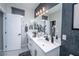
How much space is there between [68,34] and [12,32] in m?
1.17

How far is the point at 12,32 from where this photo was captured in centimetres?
212

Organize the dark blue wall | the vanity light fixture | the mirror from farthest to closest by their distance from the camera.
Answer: the vanity light fixture < the mirror < the dark blue wall

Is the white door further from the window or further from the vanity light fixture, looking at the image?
the vanity light fixture

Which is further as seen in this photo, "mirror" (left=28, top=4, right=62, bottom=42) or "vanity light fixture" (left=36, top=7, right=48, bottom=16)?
"vanity light fixture" (left=36, top=7, right=48, bottom=16)

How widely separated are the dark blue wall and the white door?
94 cm

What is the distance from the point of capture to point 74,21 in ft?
5.21

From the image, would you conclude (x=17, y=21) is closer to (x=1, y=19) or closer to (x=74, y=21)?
(x=1, y=19)

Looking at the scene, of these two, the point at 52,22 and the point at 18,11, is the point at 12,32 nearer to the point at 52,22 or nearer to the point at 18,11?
the point at 18,11

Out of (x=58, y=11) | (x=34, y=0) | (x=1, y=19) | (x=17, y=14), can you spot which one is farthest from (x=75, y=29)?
(x=1, y=19)

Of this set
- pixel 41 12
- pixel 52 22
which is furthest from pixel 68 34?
pixel 41 12

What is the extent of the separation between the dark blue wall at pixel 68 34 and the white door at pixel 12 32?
0.94 metres

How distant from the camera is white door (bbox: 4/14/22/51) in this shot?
2031mm

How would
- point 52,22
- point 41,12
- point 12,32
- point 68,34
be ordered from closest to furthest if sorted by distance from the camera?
point 68,34
point 52,22
point 12,32
point 41,12

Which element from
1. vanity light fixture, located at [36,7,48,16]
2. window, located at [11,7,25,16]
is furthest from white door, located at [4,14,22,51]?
vanity light fixture, located at [36,7,48,16]
